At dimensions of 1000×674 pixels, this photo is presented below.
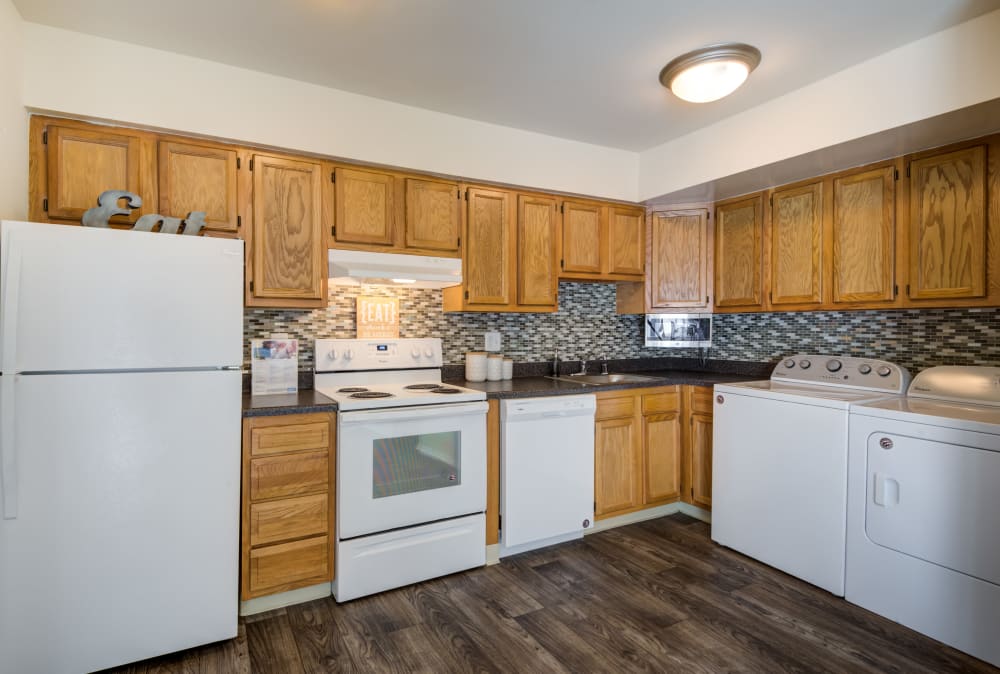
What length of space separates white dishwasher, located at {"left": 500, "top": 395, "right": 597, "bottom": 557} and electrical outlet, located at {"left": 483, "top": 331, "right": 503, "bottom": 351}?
67cm

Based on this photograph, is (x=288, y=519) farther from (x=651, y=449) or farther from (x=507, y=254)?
(x=651, y=449)

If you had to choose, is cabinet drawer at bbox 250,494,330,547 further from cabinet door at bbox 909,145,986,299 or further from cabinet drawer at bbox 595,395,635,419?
cabinet door at bbox 909,145,986,299

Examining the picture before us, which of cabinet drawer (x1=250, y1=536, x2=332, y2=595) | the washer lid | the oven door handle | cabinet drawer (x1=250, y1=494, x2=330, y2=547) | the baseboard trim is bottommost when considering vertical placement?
the baseboard trim

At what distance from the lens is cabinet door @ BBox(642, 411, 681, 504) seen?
11.1ft

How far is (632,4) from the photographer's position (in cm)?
198

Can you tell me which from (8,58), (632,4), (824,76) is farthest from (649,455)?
(8,58)

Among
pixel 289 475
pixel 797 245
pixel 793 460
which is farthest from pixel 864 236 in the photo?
pixel 289 475

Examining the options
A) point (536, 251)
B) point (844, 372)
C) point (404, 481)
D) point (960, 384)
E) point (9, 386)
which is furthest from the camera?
point (536, 251)

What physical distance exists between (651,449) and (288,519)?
221cm

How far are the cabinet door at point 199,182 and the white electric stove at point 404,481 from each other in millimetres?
828

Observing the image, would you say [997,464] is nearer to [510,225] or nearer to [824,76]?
[824,76]

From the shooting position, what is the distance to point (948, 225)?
249 cm

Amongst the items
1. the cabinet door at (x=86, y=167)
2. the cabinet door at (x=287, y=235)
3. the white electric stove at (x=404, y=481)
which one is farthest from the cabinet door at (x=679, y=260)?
the cabinet door at (x=86, y=167)

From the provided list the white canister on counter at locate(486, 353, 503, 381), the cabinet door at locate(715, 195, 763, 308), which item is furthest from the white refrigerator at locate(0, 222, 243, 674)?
the cabinet door at locate(715, 195, 763, 308)
